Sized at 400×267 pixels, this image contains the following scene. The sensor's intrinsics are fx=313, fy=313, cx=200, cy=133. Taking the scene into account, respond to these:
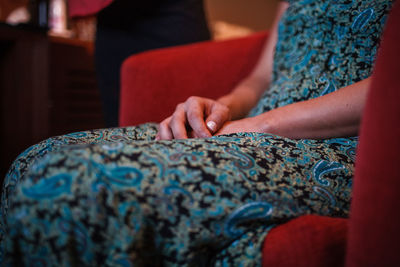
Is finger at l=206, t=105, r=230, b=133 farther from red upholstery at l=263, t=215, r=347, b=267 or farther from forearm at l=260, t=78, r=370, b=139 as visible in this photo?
red upholstery at l=263, t=215, r=347, b=267

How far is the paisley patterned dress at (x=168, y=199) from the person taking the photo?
0.28 metres

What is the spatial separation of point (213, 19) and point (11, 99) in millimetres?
1842

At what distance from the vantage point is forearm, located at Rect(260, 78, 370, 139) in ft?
1.40

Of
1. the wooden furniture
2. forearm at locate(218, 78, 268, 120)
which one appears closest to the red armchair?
forearm at locate(218, 78, 268, 120)

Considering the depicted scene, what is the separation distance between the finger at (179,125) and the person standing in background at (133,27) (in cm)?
69

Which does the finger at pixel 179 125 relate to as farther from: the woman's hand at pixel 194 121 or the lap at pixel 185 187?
the lap at pixel 185 187

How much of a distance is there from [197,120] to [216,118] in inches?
1.5

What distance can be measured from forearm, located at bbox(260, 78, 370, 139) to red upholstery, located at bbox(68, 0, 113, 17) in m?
0.85

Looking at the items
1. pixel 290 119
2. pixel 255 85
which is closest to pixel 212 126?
pixel 290 119

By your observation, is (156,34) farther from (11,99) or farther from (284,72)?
(11,99)

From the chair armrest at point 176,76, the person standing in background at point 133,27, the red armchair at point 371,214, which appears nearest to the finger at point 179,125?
the red armchair at point 371,214

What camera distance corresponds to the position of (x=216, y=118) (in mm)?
523

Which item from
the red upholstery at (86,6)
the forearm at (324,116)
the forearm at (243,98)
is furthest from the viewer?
the red upholstery at (86,6)

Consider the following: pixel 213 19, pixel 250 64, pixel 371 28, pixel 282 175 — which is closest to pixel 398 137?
pixel 282 175
